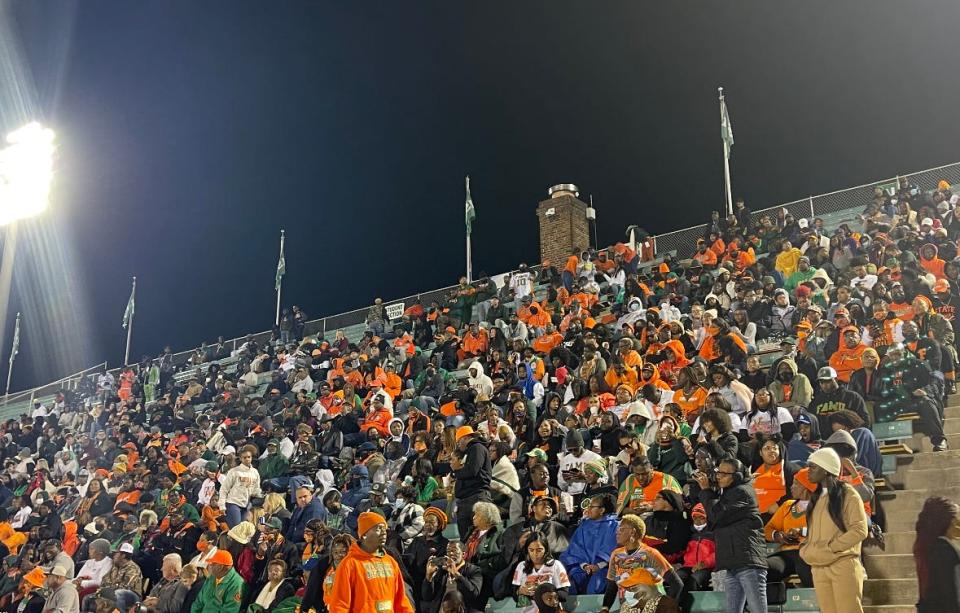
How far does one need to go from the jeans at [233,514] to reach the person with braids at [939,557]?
380 inches

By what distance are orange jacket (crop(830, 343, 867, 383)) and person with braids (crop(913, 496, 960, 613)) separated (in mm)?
5500

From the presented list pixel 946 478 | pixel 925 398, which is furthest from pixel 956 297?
pixel 946 478

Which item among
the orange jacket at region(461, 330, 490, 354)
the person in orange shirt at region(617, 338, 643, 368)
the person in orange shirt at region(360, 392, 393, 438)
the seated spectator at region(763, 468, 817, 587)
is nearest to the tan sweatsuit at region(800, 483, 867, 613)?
the seated spectator at region(763, 468, 817, 587)

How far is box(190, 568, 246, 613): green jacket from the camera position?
1060 cm

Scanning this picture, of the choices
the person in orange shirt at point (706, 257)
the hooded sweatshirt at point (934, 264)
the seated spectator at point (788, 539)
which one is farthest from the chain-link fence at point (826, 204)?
the seated spectator at point (788, 539)

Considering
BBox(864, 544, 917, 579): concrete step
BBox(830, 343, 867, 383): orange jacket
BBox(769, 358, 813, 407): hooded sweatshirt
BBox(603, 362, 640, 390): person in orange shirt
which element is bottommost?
BBox(864, 544, 917, 579): concrete step

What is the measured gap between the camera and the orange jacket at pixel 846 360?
1102cm

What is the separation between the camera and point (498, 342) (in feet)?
Answer: 54.6

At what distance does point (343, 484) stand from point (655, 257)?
Result: 32.6ft

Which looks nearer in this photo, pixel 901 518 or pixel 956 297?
pixel 901 518

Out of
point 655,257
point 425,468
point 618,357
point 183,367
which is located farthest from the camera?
point 183,367

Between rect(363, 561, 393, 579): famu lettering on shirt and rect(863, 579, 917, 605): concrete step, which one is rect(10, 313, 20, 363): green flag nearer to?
rect(363, 561, 393, 579): famu lettering on shirt

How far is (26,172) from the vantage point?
10180 millimetres

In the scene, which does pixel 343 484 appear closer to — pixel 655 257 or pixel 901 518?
pixel 901 518
